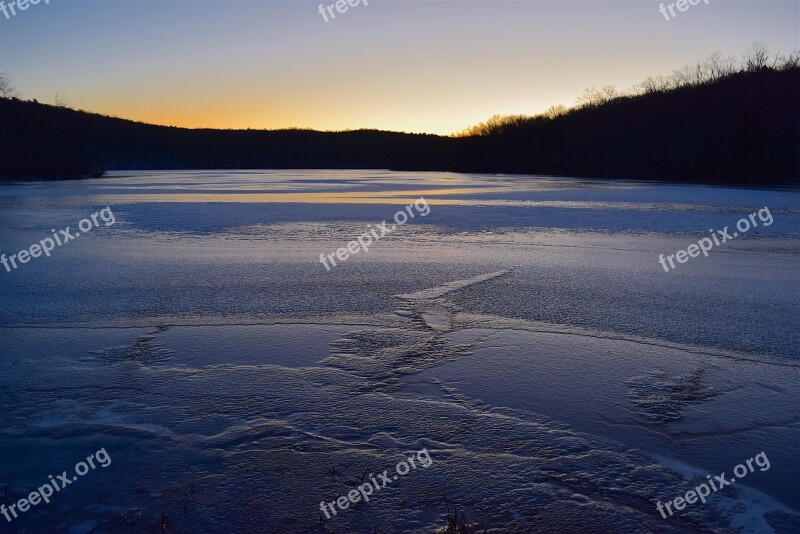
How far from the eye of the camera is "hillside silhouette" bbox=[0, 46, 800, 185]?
45250mm

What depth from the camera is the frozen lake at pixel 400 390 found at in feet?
9.60

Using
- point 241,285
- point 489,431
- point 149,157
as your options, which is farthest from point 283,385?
point 149,157

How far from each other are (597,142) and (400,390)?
7027 cm

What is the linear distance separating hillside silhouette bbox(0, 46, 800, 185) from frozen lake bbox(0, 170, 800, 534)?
34.1 m

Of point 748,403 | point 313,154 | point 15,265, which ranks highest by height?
point 313,154

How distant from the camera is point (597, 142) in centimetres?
6912

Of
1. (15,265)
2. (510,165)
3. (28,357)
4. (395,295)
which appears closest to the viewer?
(28,357)

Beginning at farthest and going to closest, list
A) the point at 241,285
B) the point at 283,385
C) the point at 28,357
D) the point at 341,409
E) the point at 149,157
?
the point at 149,157 < the point at 241,285 < the point at 28,357 < the point at 283,385 < the point at 341,409

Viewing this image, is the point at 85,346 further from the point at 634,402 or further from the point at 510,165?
the point at 510,165

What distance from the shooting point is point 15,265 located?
30.1ft

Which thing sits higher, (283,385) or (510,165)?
(510,165)

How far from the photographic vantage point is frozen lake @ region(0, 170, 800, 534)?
2.93 meters

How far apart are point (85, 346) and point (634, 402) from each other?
4.48m

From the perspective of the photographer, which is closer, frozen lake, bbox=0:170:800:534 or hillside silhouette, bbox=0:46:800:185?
frozen lake, bbox=0:170:800:534
